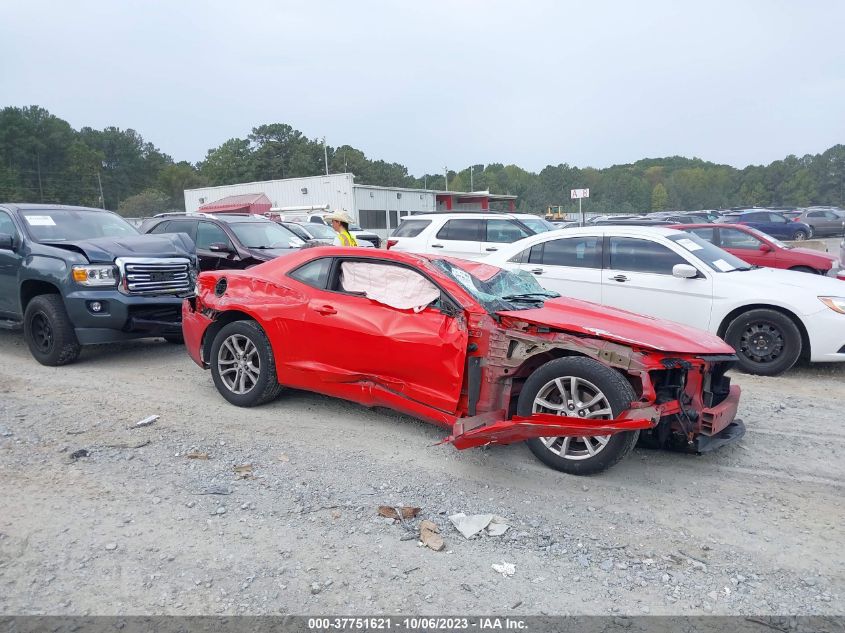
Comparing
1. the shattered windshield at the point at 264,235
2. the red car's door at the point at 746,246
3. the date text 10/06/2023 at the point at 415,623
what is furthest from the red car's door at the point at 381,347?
the red car's door at the point at 746,246

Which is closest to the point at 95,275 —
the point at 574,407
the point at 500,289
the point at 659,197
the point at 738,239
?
the point at 500,289

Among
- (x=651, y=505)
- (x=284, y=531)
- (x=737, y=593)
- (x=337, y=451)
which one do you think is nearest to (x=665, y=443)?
(x=651, y=505)

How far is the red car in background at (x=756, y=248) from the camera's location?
11586 millimetres

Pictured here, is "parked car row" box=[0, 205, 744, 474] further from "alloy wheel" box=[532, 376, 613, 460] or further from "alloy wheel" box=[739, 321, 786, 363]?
"alloy wheel" box=[739, 321, 786, 363]

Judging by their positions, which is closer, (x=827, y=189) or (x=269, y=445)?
(x=269, y=445)

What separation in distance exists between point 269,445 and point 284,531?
1.34 m

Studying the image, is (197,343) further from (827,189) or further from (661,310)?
(827,189)

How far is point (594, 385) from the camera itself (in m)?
4.07

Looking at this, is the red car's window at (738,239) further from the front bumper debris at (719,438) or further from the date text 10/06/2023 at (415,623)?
the date text 10/06/2023 at (415,623)

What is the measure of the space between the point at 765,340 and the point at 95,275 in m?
7.49

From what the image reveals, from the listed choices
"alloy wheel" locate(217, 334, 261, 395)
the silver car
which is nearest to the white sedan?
"alloy wheel" locate(217, 334, 261, 395)

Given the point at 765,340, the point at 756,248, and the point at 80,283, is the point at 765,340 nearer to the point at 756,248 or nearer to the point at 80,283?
the point at 756,248

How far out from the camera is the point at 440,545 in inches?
135

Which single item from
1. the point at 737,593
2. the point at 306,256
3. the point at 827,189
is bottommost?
the point at 737,593
